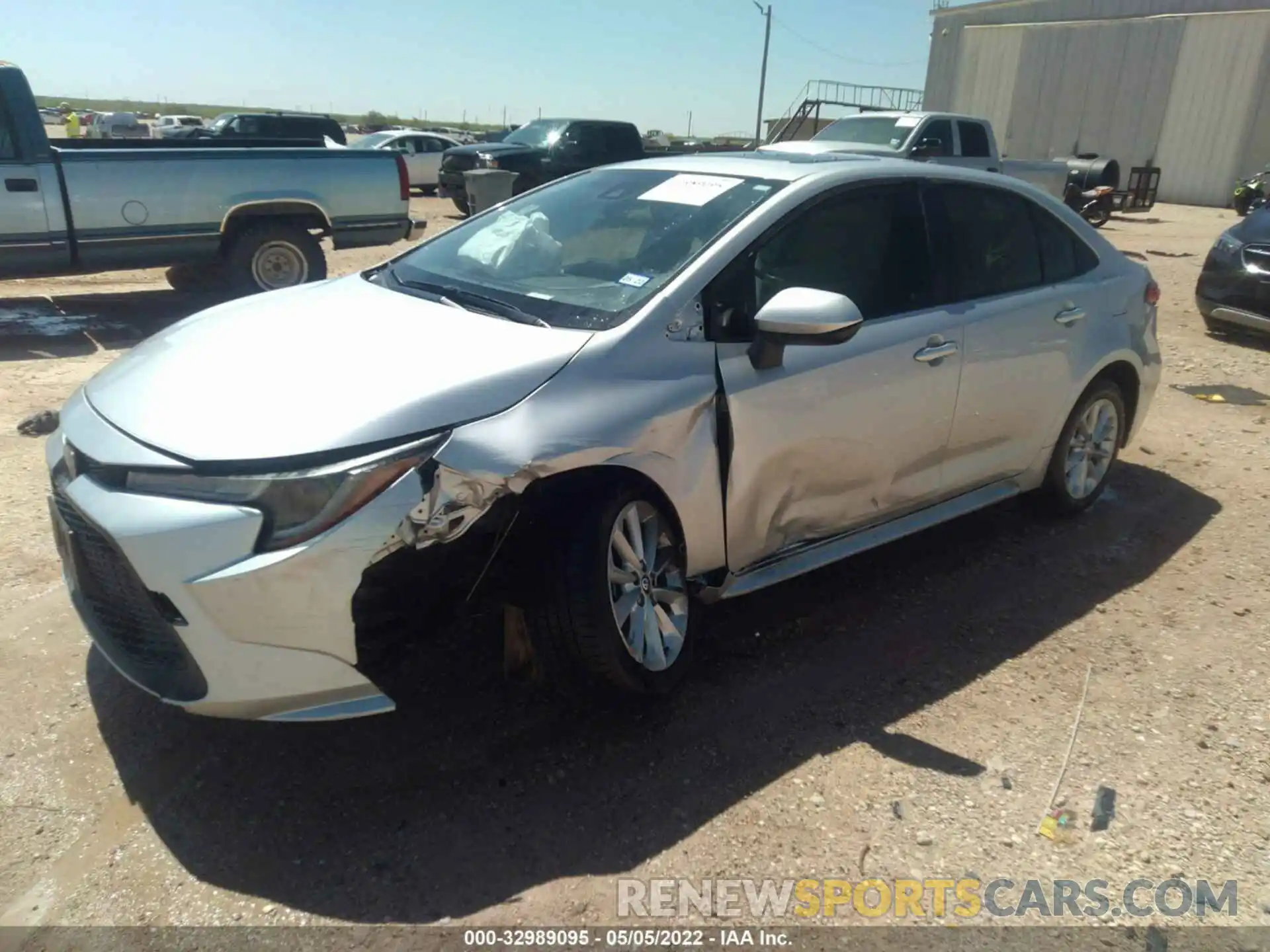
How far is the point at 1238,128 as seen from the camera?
2839 centimetres

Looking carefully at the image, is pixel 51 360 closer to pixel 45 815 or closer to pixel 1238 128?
pixel 45 815

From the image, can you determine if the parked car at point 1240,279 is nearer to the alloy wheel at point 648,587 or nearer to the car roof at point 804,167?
the car roof at point 804,167

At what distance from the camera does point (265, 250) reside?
9.07 meters

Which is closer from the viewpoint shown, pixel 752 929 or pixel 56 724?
pixel 752 929

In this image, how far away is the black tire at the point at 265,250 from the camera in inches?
351

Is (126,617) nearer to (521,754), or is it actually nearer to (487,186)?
(521,754)

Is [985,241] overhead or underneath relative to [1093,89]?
underneath

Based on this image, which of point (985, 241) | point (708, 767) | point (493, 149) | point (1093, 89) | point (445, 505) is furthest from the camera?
point (1093, 89)

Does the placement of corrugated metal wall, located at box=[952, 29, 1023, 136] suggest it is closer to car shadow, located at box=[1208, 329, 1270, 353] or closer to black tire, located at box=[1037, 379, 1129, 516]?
car shadow, located at box=[1208, 329, 1270, 353]

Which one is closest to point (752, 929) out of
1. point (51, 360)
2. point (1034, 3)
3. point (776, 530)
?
point (776, 530)

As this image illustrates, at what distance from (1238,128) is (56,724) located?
33.8 meters

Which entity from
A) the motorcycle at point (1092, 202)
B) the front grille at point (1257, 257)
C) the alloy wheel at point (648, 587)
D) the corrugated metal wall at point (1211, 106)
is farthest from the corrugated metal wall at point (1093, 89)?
the alloy wheel at point (648, 587)

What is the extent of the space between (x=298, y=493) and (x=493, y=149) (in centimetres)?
1780

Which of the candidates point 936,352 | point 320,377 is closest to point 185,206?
point 320,377
